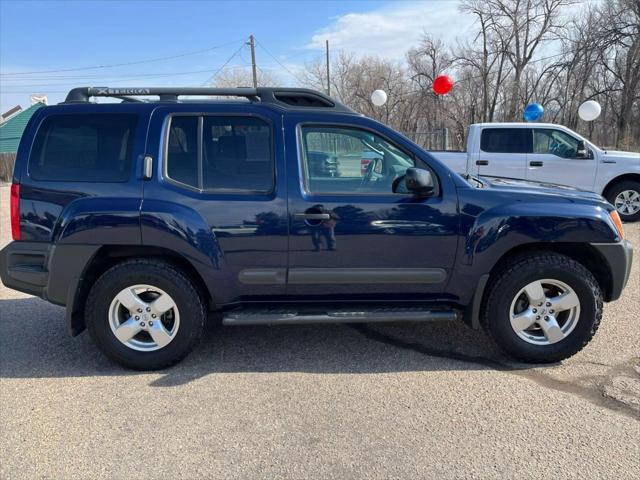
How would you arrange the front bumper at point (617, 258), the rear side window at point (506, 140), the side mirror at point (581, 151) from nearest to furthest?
1. the front bumper at point (617, 258)
2. the side mirror at point (581, 151)
3. the rear side window at point (506, 140)

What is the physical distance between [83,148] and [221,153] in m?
1.00

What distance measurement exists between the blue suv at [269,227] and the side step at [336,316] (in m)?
0.02

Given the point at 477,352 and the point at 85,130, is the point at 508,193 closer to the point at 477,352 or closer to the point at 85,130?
the point at 477,352

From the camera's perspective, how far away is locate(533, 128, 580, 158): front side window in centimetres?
867

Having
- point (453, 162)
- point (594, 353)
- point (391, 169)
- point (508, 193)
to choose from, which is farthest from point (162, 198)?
point (453, 162)

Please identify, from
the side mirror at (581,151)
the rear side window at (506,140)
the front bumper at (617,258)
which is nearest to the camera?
the front bumper at (617,258)

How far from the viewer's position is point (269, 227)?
3357 millimetres

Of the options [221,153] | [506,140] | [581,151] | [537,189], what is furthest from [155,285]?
[581,151]

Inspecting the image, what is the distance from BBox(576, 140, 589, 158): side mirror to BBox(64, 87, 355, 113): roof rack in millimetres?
6793

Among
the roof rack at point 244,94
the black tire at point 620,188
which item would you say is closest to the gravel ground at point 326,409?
the roof rack at point 244,94

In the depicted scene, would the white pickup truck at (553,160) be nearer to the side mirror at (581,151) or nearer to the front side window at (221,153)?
the side mirror at (581,151)

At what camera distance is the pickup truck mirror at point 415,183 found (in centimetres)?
325

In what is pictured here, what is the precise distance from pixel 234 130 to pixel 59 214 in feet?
4.54

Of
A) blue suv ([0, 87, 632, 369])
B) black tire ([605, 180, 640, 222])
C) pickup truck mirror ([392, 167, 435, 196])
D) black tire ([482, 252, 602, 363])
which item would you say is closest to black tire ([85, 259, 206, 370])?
blue suv ([0, 87, 632, 369])
